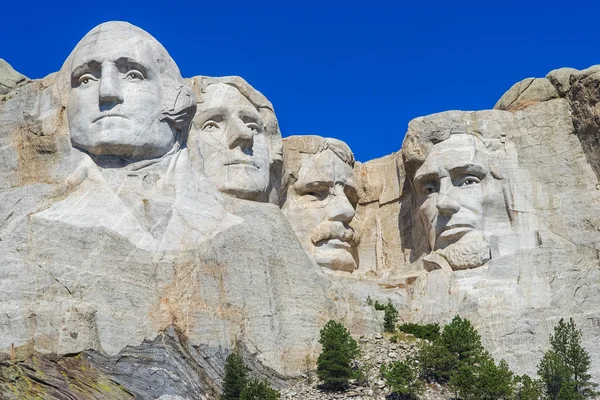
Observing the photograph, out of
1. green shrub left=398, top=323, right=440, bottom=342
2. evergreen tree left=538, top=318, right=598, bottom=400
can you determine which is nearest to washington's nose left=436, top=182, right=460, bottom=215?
green shrub left=398, top=323, right=440, bottom=342

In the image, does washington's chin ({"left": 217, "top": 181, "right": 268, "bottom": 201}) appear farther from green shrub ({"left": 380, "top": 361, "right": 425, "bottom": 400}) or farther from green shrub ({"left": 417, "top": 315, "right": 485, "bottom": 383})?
green shrub ({"left": 380, "top": 361, "right": 425, "bottom": 400})

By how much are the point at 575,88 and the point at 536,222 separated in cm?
285

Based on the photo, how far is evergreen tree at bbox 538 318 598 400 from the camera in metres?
36.5

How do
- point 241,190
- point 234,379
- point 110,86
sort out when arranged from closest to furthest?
point 234,379
point 110,86
point 241,190

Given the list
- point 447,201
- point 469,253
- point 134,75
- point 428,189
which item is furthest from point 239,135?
point 469,253

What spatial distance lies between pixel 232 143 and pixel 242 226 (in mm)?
2950

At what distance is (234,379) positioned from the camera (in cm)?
3566

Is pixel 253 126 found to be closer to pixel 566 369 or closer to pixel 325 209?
pixel 325 209

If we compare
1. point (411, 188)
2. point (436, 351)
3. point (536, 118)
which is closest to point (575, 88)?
point (536, 118)

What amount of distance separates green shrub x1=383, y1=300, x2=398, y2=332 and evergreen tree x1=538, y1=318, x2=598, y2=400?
2.97 m

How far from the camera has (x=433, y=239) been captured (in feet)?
137

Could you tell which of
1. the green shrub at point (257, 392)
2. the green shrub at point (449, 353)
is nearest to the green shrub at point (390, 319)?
the green shrub at point (449, 353)

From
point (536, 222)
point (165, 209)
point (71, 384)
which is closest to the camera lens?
point (71, 384)

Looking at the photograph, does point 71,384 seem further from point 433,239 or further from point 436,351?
point 433,239
